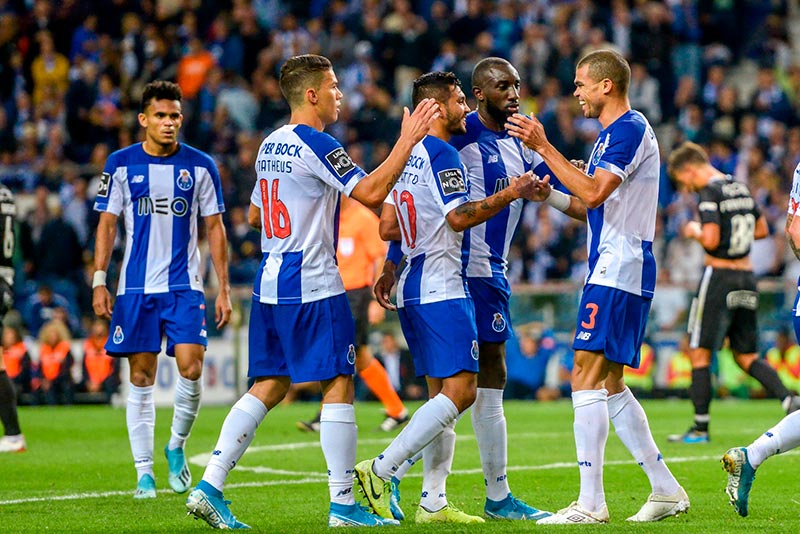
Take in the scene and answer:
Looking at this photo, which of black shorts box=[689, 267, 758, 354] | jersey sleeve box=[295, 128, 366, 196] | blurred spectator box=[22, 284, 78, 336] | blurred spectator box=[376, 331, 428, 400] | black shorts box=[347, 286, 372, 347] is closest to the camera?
jersey sleeve box=[295, 128, 366, 196]

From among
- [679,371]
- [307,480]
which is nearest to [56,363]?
[679,371]

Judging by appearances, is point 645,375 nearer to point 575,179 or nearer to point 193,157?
point 193,157

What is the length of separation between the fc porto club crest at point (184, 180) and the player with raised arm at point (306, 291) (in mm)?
1973

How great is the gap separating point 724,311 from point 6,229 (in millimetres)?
6785

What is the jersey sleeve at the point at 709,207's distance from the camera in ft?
41.8

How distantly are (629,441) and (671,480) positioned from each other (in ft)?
1.04

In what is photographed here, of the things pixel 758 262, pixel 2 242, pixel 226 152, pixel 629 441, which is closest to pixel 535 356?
pixel 758 262

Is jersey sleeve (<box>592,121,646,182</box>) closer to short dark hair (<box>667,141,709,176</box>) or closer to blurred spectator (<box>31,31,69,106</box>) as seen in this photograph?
short dark hair (<box>667,141,709,176</box>)

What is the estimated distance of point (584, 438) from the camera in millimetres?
7242

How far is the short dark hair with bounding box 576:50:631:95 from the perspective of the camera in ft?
24.3

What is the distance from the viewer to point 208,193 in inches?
368

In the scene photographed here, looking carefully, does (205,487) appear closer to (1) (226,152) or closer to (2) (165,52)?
(1) (226,152)

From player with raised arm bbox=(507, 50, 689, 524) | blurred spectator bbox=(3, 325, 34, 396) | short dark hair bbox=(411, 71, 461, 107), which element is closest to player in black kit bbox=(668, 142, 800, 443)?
player with raised arm bbox=(507, 50, 689, 524)

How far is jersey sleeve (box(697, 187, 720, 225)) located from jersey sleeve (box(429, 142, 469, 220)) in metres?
5.93
